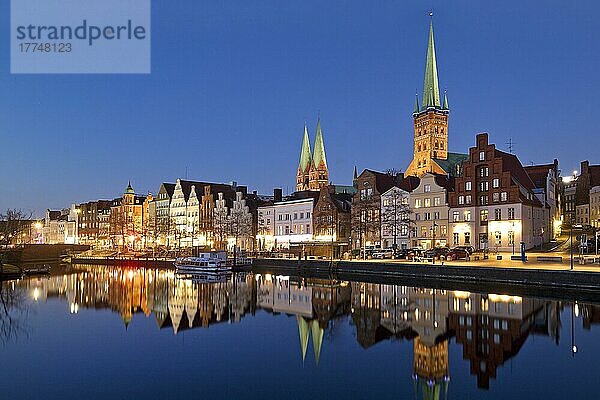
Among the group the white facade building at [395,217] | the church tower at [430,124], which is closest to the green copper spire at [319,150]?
the church tower at [430,124]

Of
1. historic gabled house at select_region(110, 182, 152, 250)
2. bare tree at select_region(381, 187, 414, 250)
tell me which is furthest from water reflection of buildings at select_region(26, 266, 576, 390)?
historic gabled house at select_region(110, 182, 152, 250)

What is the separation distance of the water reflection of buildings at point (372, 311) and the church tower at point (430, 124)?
100183mm

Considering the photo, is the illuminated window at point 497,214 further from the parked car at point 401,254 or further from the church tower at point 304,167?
the church tower at point 304,167

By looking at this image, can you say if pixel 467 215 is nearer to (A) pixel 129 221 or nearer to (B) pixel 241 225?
(B) pixel 241 225

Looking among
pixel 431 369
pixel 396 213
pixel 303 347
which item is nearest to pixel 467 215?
pixel 396 213

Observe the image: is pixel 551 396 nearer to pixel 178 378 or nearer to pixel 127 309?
pixel 178 378

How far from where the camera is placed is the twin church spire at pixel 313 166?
472 ft

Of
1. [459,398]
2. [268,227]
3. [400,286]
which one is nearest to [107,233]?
[268,227]

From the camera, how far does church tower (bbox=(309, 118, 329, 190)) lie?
143m

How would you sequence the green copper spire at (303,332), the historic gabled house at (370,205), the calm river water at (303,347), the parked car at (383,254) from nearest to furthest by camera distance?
the calm river water at (303,347) < the green copper spire at (303,332) < the parked car at (383,254) < the historic gabled house at (370,205)

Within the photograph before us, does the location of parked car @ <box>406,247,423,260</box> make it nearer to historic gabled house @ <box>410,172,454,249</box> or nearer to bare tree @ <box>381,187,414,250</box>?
bare tree @ <box>381,187,414,250</box>

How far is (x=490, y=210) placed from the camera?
69.4m

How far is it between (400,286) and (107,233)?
351 feet

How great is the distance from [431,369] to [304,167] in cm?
12797
